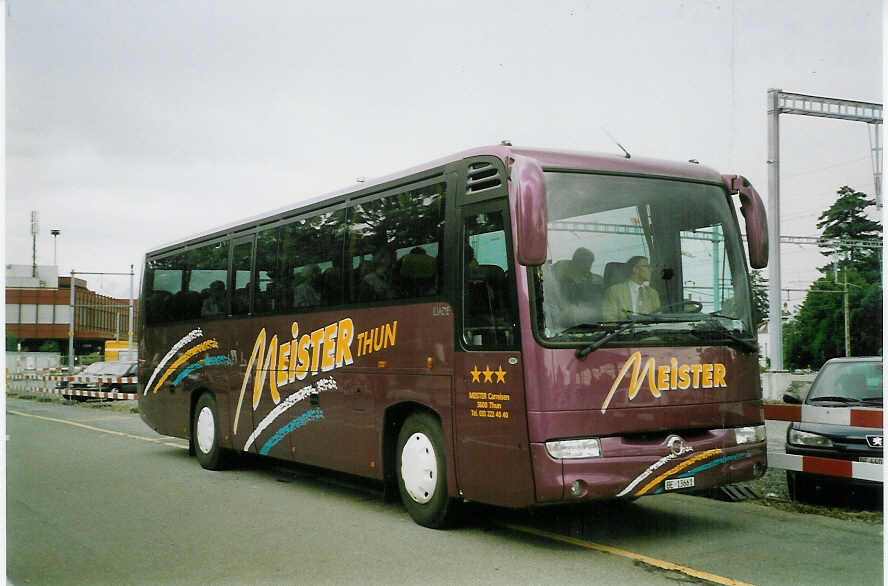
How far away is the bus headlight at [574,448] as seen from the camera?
6973mm

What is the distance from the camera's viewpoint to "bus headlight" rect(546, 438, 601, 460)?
6.97 meters

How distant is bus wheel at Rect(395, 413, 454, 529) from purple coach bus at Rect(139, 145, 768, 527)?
0.02 metres

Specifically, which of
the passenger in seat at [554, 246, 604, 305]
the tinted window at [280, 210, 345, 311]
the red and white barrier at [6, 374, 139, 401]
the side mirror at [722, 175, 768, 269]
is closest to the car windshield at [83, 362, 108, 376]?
the red and white barrier at [6, 374, 139, 401]

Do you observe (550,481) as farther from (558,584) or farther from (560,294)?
(560,294)

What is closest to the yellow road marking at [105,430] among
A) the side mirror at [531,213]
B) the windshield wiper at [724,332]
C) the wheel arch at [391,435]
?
the wheel arch at [391,435]

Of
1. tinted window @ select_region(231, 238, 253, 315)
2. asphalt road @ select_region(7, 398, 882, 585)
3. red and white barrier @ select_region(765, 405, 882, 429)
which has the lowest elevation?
asphalt road @ select_region(7, 398, 882, 585)

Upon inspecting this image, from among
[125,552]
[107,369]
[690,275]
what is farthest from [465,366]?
[107,369]

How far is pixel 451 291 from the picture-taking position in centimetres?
799

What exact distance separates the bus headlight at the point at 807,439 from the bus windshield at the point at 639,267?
1714 millimetres

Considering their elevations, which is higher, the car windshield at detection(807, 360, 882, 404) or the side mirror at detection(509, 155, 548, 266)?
the side mirror at detection(509, 155, 548, 266)

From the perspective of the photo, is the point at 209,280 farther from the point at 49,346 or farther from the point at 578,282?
the point at 49,346

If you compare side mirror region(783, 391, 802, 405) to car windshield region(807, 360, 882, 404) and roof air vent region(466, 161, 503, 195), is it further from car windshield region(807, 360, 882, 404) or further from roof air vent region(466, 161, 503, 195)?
roof air vent region(466, 161, 503, 195)

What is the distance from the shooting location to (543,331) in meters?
7.12

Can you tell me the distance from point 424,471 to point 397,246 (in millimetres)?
2088
